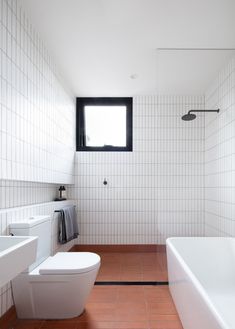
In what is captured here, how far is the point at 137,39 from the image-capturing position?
8.43 feet

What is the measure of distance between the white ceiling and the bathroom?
15 mm

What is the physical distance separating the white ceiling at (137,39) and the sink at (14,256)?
67.8 inches

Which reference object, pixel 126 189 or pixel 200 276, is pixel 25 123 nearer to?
pixel 200 276

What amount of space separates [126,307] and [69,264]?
68 centimetres

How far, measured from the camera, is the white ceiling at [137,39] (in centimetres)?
213

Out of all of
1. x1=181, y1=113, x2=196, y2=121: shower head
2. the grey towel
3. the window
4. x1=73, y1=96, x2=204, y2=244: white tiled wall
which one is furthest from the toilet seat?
the window

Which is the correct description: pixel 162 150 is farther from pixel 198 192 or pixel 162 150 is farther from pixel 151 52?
pixel 151 52

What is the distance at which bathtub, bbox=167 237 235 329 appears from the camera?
5.40 ft

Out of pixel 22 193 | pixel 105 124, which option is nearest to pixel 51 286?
pixel 22 193

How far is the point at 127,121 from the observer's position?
165 inches

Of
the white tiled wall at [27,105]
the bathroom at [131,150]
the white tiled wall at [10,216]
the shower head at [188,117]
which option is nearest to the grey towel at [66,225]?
the bathroom at [131,150]

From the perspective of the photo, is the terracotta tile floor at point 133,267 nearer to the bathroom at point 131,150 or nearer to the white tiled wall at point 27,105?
the bathroom at point 131,150

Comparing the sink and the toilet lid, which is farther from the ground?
the sink

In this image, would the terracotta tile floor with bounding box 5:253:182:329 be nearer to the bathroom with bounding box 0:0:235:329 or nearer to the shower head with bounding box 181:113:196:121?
the bathroom with bounding box 0:0:235:329
